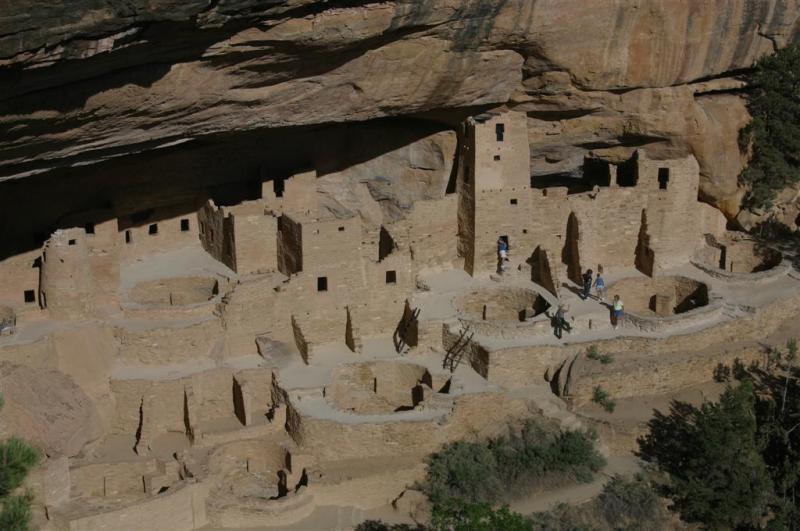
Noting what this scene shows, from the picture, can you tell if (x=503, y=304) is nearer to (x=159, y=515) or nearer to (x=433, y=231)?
(x=433, y=231)

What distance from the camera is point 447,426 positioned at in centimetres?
2047

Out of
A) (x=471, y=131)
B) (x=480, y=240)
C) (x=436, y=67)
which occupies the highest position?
(x=436, y=67)

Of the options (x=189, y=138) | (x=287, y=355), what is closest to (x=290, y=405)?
(x=287, y=355)

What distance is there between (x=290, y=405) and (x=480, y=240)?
597 centimetres

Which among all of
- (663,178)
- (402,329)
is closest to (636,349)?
(402,329)

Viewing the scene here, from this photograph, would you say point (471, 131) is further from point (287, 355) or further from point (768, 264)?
point (768, 264)

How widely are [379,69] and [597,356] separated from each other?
7000 mm

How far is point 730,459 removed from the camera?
20.0 metres

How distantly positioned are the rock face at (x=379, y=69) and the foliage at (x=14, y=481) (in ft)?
15.2

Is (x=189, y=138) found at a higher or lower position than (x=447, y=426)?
higher

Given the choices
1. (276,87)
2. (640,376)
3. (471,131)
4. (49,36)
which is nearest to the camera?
(49,36)

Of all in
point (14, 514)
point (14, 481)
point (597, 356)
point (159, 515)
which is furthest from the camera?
point (597, 356)

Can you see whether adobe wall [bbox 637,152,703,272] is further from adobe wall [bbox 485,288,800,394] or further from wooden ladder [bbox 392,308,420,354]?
wooden ladder [bbox 392,308,420,354]

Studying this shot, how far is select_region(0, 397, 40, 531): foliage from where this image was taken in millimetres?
13172
